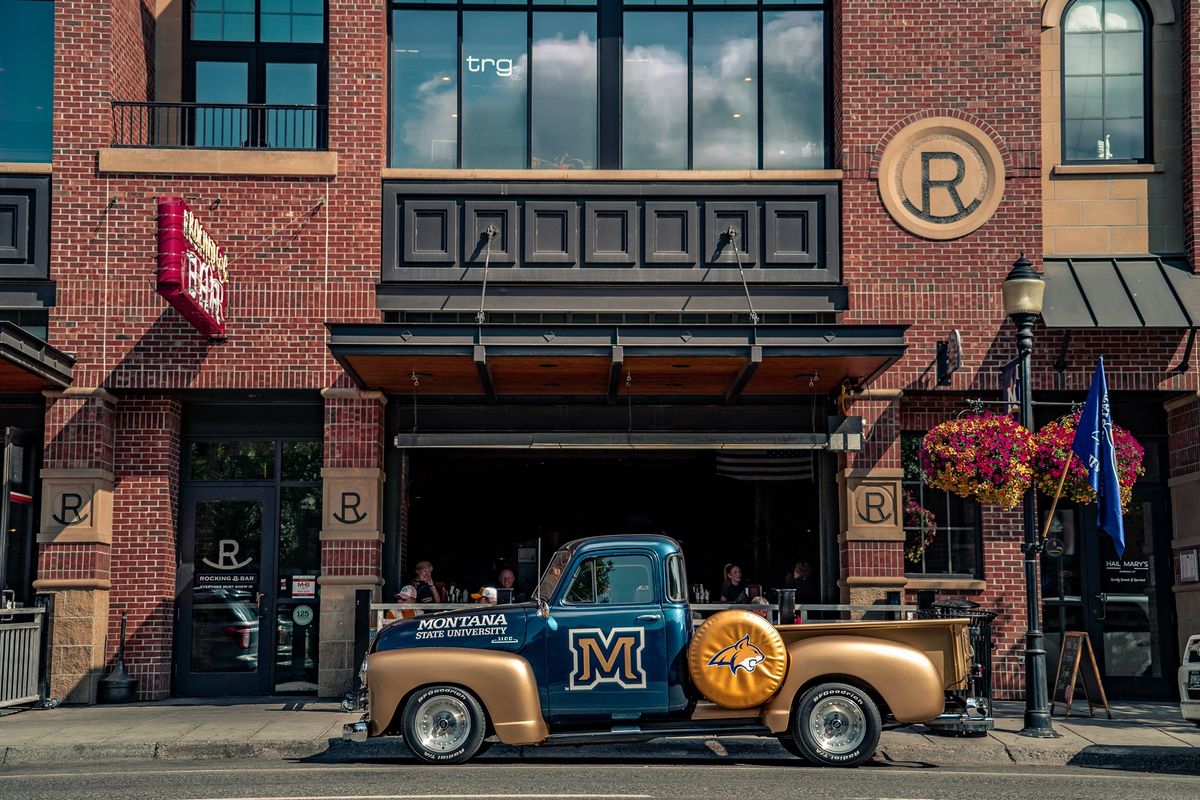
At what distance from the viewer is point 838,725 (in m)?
11.8

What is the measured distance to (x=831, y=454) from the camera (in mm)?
18047

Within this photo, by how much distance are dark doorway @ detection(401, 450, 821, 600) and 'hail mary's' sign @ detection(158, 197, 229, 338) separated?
11.4 ft

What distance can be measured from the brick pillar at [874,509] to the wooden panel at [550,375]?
10.8ft

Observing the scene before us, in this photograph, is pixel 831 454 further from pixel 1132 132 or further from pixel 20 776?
pixel 20 776

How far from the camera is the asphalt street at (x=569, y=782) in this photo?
993 cm

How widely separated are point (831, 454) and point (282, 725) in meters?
7.69

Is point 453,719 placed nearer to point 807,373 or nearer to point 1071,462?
point 807,373

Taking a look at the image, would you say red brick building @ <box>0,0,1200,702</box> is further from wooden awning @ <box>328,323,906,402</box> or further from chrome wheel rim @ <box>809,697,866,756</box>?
chrome wheel rim @ <box>809,697,866,756</box>

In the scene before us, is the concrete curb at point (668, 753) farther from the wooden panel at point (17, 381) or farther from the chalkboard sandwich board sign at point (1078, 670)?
the wooden panel at point (17, 381)

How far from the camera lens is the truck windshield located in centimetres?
1216

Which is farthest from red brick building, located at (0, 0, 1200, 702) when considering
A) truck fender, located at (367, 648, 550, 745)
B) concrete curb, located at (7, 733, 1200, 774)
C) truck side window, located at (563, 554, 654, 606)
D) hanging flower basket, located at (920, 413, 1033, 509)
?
truck fender, located at (367, 648, 550, 745)

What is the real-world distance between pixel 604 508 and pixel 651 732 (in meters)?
8.87

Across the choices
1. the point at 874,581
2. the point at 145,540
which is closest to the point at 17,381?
the point at 145,540

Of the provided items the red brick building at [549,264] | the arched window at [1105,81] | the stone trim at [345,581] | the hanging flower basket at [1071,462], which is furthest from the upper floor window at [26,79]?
the arched window at [1105,81]
